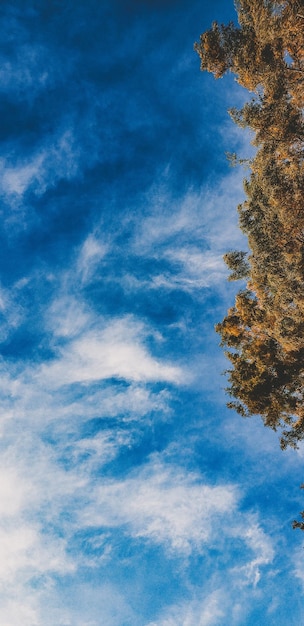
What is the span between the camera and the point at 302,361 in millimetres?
16250

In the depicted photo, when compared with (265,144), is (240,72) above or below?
above

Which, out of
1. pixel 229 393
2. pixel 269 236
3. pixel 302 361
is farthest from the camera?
pixel 229 393

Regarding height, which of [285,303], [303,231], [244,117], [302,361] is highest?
[244,117]

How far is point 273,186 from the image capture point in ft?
44.1

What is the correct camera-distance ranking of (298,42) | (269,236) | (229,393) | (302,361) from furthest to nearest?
(229,393)
(302,361)
(269,236)
(298,42)

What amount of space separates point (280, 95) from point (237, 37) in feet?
12.0

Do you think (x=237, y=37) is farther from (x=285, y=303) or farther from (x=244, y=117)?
(x=285, y=303)

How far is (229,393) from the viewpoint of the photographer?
17609 millimetres

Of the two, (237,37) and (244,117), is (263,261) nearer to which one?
(244,117)

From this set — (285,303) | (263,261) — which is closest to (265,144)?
(263,261)

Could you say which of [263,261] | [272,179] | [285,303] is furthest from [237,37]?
[285,303]

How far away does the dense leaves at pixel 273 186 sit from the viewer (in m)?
13.2

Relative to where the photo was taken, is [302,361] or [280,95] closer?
[280,95]

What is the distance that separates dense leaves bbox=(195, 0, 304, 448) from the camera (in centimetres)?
1320
